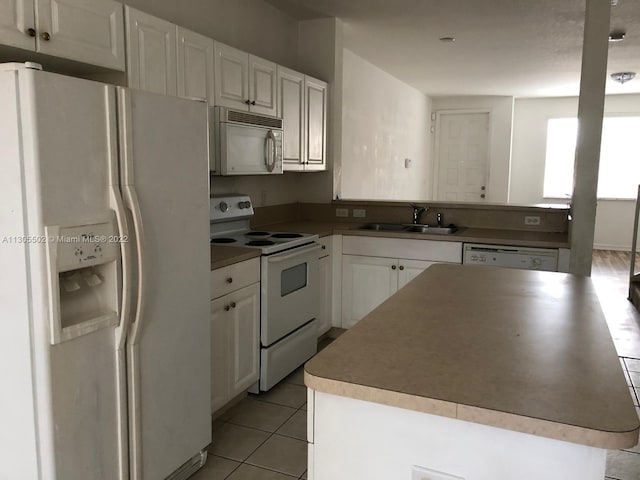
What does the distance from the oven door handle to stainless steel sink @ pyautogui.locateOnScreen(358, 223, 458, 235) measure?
2.70 ft

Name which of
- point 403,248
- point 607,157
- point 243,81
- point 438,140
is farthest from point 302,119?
point 607,157

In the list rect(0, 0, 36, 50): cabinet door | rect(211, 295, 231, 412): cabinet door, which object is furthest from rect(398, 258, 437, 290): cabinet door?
rect(0, 0, 36, 50): cabinet door

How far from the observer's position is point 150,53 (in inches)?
96.3

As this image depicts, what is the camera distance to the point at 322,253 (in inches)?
151

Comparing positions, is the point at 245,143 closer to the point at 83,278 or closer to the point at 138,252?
the point at 138,252

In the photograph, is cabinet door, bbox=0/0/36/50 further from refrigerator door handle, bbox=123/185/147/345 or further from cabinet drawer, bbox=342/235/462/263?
cabinet drawer, bbox=342/235/462/263

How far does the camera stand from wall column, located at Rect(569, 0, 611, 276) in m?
3.23

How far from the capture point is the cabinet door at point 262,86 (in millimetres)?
3344

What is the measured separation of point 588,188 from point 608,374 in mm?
2426

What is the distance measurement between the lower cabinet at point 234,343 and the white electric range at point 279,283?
79mm

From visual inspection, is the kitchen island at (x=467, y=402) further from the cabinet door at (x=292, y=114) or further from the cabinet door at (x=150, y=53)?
the cabinet door at (x=292, y=114)

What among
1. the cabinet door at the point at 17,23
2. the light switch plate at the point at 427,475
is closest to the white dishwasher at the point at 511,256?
the light switch plate at the point at 427,475

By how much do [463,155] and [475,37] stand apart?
4.05m

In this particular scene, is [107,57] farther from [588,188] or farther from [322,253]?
[588,188]
